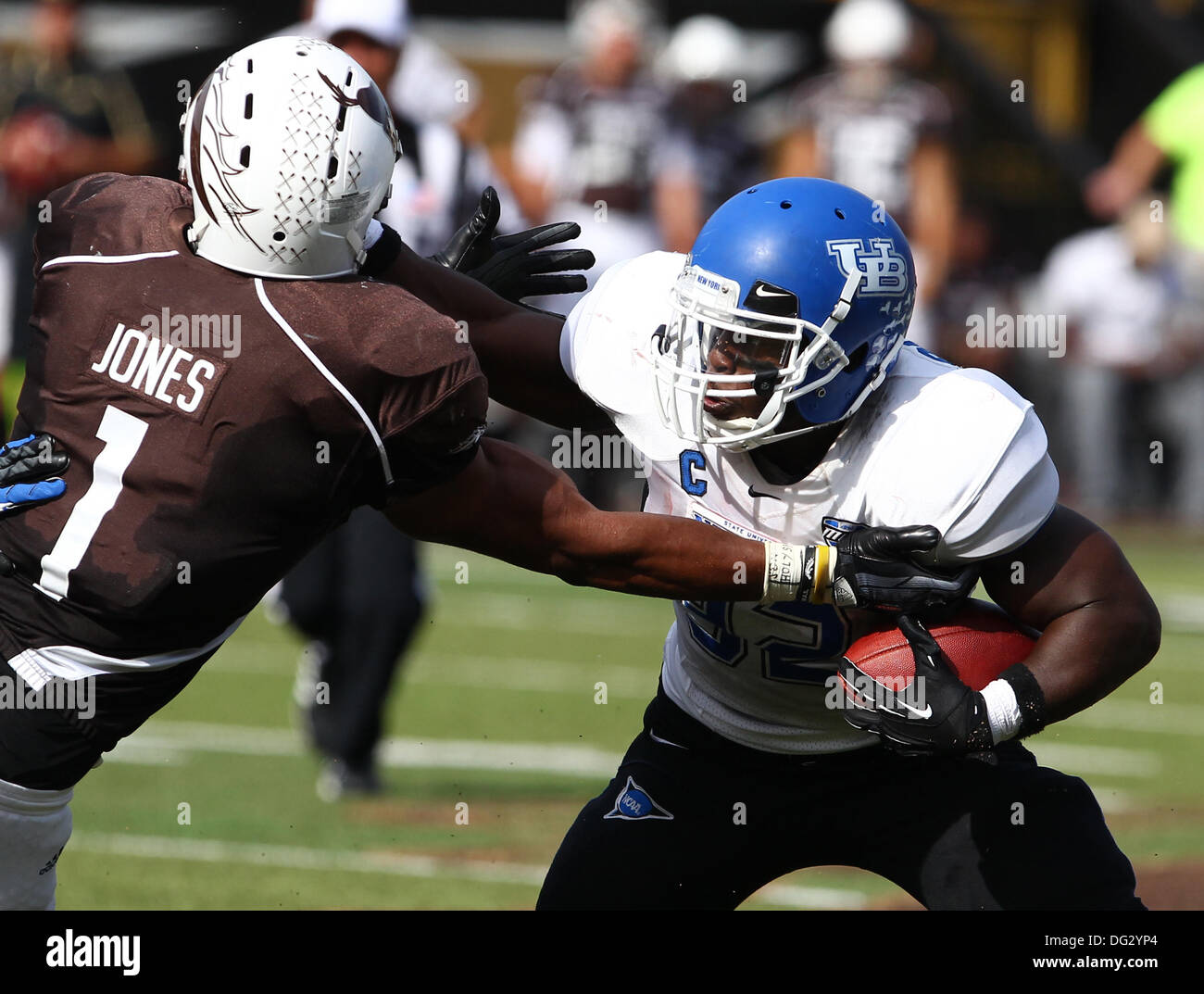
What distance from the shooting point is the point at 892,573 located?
3039 mm

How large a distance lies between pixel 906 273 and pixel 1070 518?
1.69 feet

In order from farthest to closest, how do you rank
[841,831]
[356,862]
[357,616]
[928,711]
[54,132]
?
1. [54,132]
2. [357,616]
3. [356,862]
4. [841,831]
5. [928,711]

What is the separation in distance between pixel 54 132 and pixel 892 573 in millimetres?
6997

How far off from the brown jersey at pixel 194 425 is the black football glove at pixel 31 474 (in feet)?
0.07

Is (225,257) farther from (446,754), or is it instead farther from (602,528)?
(446,754)

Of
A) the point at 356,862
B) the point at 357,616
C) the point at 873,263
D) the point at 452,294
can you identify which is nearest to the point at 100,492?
the point at 452,294

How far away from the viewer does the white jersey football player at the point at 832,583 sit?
3053mm

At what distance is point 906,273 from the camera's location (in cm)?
326

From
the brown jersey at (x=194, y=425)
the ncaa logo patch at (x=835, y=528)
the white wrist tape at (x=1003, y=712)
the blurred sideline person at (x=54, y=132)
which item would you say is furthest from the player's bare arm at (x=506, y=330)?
the blurred sideline person at (x=54, y=132)

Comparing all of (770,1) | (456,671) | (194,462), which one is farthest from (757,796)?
(770,1)

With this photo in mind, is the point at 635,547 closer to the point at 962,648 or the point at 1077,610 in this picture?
the point at 962,648

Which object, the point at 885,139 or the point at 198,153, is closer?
the point at 198,153

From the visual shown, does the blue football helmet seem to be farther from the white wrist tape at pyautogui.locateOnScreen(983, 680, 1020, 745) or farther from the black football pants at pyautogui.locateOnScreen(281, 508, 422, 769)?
the black football pants at pyautogui.locateOnScreen(281, 508, 422, 769)

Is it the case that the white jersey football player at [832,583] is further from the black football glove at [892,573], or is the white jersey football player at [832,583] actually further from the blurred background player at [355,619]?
the blurred background player at [355,619]
